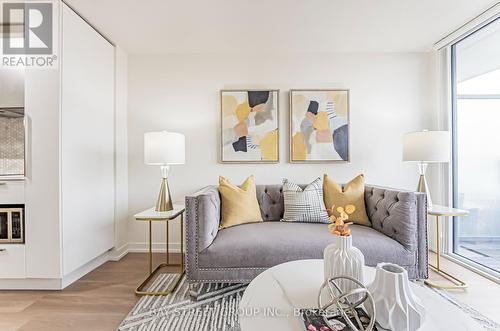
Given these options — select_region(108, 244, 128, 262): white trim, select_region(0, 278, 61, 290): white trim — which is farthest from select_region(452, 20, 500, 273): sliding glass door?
select_region(0, 278, 61, 290): white trim

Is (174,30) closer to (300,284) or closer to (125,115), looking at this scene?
(125,115)

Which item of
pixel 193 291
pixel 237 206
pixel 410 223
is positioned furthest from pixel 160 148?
pixel 410 223

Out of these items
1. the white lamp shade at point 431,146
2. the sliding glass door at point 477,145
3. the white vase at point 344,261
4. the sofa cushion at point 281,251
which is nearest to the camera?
the white vase at point 344,261

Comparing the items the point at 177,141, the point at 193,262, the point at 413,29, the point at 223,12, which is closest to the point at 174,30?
the point at 223,12

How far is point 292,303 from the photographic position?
3.43 feet

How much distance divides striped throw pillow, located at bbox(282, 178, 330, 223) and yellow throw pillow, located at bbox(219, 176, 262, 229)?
0.97ft

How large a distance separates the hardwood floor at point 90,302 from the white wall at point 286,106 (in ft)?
2.63

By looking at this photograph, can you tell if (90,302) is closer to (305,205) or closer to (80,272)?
(80,272)

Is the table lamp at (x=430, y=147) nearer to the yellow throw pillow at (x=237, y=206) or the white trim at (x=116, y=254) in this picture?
the yellow throw pillow at (x=237, y=206)

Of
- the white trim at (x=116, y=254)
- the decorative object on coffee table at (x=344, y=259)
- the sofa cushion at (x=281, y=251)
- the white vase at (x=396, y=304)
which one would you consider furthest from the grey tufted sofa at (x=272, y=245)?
the white trim at (x=116, y=254)

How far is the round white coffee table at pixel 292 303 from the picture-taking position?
89 cm
